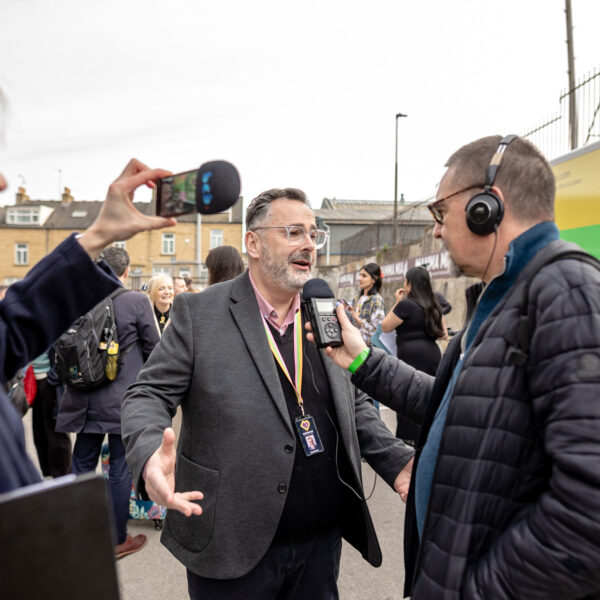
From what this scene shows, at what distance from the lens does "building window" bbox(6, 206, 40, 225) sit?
139ft

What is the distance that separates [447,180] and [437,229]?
19cm

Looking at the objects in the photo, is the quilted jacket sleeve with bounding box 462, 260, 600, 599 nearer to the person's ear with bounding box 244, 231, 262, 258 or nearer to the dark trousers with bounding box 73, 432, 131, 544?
the person's ear with bounding box 244, 231, 262, 258

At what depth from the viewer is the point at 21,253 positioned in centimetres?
4216

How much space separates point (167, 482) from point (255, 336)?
0.75 m

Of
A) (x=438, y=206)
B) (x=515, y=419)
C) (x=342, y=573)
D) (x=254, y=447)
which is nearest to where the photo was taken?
(x=515, y=419)

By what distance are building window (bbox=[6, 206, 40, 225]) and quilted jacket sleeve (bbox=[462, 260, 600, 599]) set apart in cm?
4759

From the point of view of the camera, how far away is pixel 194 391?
202 centimetres

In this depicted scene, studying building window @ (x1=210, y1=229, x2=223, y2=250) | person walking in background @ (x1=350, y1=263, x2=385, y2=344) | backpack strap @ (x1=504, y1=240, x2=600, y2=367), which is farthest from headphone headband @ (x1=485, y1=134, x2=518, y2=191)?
building window @ (x1=210, y1=229, x2=223, y2=250)

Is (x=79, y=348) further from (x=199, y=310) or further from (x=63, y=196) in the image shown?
(x=63, y=196)

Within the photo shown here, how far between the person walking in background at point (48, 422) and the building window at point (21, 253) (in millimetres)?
42554

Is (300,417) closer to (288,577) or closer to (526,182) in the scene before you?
(288,577)

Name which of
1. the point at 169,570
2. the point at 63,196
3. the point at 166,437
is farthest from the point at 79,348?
the point at 63,196

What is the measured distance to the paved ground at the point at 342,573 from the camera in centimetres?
323

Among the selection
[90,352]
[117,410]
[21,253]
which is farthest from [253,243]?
[21,253]
